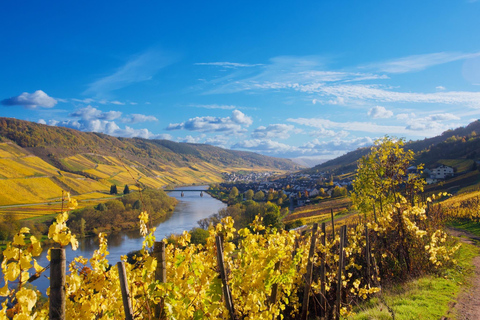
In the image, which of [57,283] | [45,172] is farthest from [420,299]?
[45,172]

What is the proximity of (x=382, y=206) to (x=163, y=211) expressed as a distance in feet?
252

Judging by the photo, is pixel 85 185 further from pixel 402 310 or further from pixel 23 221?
pixel 402 310

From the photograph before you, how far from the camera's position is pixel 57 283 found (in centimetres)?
250

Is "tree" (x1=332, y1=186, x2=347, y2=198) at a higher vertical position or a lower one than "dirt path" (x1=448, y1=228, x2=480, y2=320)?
lower

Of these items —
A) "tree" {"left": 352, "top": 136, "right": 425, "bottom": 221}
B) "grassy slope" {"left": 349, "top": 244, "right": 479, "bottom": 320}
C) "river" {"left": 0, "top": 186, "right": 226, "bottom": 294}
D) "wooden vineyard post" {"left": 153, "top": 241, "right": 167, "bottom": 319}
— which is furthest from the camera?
"river" {"left": 0, "top": 186, "right": 226, "bottom": 294}

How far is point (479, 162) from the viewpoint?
7212 centimetres

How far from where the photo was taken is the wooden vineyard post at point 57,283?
96.4 inches

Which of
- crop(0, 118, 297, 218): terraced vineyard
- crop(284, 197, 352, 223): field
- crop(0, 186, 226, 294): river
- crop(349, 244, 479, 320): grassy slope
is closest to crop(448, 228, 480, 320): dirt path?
crop(349, 244, 479, 320): grassy slope

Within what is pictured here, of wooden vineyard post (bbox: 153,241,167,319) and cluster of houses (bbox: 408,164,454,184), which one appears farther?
cluster of houses (bbox: 408,164,454,184)

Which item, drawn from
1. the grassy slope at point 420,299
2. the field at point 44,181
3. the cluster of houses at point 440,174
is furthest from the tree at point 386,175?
the cluster of houses at point 440,174

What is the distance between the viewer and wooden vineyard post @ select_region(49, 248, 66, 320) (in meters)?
2.45

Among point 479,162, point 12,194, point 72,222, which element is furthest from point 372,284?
point 12,194

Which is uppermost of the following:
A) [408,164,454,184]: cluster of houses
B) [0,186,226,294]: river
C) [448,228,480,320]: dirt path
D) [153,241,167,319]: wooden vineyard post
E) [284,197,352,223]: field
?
[153,241,167,319]: wooden vineyard post

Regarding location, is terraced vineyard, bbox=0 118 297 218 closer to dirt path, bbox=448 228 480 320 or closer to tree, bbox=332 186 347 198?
tree, bbox=332 186 347 198
